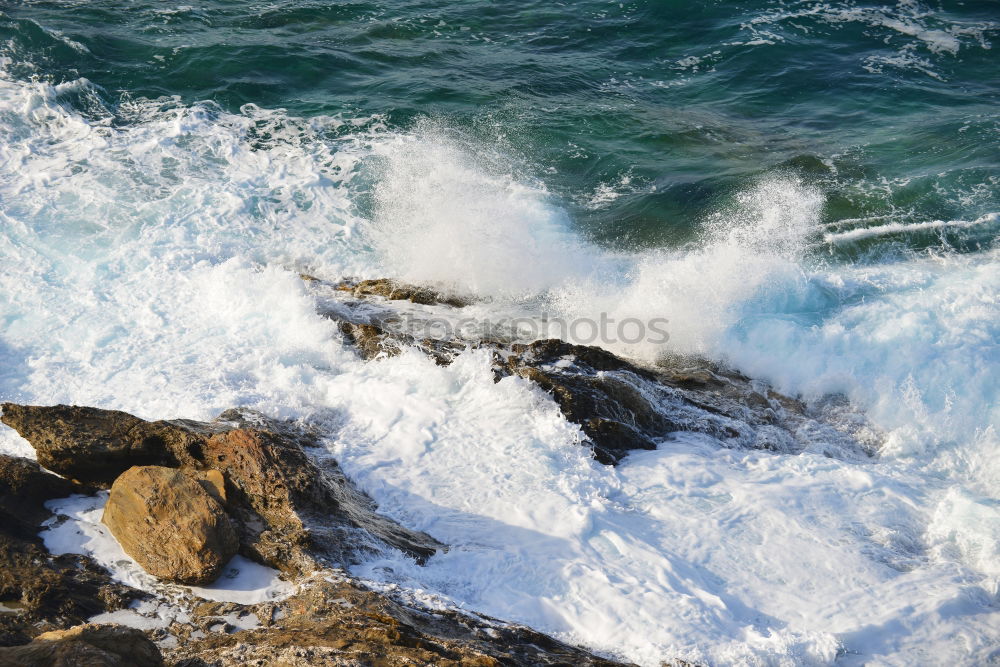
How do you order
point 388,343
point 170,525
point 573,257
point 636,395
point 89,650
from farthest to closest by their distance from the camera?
point 573,257 < point 388,343 < point 636,395 < point 170,525 < point 89,650

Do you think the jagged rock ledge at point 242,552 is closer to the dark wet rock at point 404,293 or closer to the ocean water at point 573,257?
the ocean water at point 573,257

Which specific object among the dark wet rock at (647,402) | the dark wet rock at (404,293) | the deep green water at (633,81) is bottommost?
the dark wet rock at (647,402)

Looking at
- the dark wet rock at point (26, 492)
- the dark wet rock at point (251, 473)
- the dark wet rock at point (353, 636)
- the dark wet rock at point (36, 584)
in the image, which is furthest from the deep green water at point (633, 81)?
the dark wet rock at point (36, 584)

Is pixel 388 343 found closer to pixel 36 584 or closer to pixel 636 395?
pixel 636 395

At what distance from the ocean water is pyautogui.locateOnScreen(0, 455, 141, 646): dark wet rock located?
193cm

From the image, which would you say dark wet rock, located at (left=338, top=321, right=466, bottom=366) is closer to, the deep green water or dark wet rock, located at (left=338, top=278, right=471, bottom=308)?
dark wet rock, located at (left=338, top=278, right=471, bottom=308)

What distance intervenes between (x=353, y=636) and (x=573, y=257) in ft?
25.7

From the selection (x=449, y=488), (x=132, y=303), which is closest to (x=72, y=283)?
(x=132, y=303)

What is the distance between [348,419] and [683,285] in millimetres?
5054

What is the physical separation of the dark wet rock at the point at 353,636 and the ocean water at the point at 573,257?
390mm

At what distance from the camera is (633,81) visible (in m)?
16.7

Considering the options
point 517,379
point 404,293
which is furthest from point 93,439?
point 404,293

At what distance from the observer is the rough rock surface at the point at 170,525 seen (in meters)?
5.54

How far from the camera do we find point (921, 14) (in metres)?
17.8
